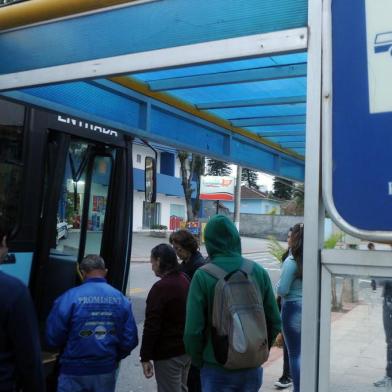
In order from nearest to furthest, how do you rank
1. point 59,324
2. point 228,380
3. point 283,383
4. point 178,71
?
point 228,380, point 59,324, point 178,71, point 283,383

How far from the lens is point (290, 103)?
445 cm

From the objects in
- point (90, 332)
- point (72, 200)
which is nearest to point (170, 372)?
point (90, 332)

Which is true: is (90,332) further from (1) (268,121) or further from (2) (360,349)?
(1) (268,121)

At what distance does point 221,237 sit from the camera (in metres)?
3.05

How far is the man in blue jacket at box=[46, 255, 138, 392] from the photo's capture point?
3318mm

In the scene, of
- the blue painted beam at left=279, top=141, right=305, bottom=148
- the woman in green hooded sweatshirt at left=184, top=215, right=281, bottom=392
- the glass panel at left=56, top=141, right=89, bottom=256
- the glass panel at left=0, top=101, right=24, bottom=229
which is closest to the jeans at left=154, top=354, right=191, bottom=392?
the woman in green hooded sweatshirt at left=184, top=215, right=281, bottom=392

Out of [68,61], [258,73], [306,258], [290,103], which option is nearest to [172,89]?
[258,73]

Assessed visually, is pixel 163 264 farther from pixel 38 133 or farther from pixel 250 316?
pixel 38 133

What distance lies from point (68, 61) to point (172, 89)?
1.72 meters

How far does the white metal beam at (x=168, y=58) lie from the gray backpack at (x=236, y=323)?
125cm

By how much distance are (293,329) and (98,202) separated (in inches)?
91.1

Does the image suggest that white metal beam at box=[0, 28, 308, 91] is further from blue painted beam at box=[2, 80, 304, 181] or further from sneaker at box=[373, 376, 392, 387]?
sneaker at box=[373, 376, 392, 387]

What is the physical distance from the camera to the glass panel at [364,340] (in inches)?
55.8

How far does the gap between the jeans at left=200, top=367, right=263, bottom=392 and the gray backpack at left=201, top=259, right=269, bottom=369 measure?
0.08m
